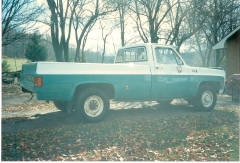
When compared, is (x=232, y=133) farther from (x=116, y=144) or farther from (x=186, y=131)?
(x=116, y=144)

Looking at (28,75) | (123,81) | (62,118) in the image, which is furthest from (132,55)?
(28,75)

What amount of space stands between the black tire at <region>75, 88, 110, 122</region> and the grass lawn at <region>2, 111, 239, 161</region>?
0.71ft

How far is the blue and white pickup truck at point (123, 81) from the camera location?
18.1ft

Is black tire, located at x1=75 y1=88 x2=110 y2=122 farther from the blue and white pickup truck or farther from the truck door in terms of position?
the truck door

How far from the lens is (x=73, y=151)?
4262 millimetres

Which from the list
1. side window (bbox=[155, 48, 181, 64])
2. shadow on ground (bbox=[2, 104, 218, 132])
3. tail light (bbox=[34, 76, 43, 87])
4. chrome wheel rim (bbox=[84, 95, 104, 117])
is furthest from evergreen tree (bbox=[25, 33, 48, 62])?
tail light (bbox=[34, 76, 43, 87])

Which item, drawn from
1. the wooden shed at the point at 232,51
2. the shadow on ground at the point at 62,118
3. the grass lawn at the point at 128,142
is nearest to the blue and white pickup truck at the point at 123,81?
the shadow on ground at the point at 62,118

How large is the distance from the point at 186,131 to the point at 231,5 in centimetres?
1519

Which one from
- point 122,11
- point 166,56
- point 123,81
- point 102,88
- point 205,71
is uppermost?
point 122,11

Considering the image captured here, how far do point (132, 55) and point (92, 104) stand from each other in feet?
7.64

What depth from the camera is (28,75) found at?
5.87 metres

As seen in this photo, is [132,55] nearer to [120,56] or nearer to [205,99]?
[120,56]

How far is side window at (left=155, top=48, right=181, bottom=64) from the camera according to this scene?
7.15 metres

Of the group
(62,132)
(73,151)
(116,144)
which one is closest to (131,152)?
(116,144)
